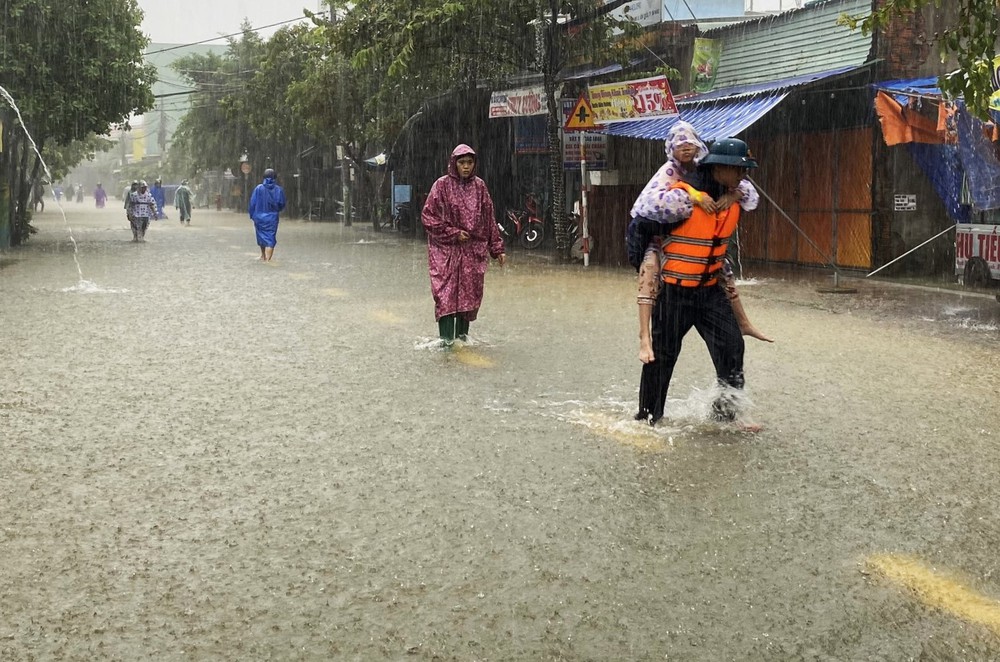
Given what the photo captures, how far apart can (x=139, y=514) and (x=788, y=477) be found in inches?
115

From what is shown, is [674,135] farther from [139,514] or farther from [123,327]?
[123,327]

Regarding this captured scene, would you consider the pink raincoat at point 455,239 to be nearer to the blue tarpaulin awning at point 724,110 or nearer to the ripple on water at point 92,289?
the blue tarpaulin awning at point 724,110

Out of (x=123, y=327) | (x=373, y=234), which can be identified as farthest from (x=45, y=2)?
(x=123, y=327)

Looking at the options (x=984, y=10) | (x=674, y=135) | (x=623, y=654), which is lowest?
(x=623, y=654)

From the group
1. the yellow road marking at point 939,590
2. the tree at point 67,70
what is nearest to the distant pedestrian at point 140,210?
the tree at point 67,70

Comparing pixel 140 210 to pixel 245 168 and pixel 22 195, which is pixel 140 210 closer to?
pixel 22 195

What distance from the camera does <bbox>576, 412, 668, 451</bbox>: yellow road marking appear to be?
5.81 metres

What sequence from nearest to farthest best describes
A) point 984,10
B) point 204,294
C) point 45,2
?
point 984,10
point 204,294
point 45,2

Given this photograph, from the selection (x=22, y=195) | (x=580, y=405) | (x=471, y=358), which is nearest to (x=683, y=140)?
(x=580, y=405)

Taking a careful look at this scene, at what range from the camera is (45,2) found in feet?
74.6

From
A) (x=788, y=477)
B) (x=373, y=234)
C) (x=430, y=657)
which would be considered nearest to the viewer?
(x=430, y=657)

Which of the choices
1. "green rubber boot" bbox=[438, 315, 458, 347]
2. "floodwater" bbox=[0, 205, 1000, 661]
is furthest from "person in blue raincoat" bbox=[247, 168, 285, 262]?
"green rubber boot" bbox=[438, 315, 458, 347]

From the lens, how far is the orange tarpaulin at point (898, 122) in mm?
13672

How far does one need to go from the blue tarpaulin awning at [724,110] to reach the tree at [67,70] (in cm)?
1174
